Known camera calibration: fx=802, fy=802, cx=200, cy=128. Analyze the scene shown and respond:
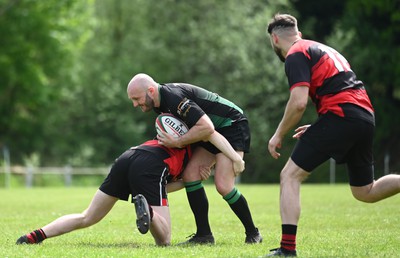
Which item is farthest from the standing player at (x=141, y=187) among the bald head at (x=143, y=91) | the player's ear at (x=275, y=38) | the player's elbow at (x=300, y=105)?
the player's elbow at (x=300, y=105)

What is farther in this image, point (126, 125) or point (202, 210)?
point (126, 125)

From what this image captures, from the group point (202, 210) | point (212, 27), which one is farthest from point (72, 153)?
point (202, 210)

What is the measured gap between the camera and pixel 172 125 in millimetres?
8516

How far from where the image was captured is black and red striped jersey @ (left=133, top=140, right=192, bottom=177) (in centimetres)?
866

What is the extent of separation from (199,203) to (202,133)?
1059 millimetres

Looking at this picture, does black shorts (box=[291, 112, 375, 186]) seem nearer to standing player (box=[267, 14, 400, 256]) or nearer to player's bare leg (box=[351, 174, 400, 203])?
standing player (box=[267, 14, 400, 256])

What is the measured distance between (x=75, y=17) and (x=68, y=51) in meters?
1.87

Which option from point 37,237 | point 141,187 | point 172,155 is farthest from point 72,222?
point 172,155

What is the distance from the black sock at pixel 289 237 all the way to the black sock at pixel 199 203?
2.03 meters

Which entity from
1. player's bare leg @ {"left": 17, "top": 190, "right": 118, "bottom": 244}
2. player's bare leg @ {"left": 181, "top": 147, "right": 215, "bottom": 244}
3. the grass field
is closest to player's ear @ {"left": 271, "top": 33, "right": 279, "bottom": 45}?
player's bare leg @ {"left": 181, "top": 147, "right": 215, "bottom": 244}

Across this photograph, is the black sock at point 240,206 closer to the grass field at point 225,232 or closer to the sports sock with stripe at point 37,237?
the grass field at point 225,232

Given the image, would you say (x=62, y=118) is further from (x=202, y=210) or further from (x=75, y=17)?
(x=202, y=210)

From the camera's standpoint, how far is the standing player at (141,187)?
843 centimetres

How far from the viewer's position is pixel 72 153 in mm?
45781
